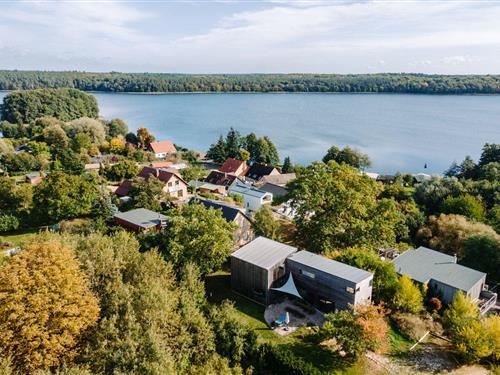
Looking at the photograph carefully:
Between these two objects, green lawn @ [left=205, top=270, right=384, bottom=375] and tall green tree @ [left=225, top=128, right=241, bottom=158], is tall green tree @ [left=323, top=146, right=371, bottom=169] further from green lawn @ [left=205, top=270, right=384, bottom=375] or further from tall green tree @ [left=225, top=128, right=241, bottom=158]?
green lawn @ [left=205, top=270, right=384, bottom=375]

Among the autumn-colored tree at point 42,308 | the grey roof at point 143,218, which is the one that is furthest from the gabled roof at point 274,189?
the autumn-colored tree at point 42,308

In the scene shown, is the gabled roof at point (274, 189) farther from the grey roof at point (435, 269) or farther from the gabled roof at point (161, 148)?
the gabled roof at point (161, 148)

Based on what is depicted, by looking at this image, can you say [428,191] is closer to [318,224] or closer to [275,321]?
[318,224]

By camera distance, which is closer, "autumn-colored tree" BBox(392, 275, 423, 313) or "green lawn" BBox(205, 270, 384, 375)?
"green lawn" BBox(205, 270, 384, 375)

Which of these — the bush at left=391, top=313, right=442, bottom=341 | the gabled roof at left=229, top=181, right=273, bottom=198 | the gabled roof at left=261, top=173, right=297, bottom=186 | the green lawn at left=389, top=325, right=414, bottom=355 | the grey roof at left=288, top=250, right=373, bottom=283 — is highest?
the grey roof at left=288, top=250, right=373, bottom=283

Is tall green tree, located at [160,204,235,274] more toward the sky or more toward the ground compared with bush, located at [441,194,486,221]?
more toward the sky

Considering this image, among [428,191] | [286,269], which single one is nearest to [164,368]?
[286,269]

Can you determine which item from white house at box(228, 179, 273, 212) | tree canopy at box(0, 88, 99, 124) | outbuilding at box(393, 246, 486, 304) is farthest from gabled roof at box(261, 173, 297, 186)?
tree canopy at box(0, 88, 99, 124)
